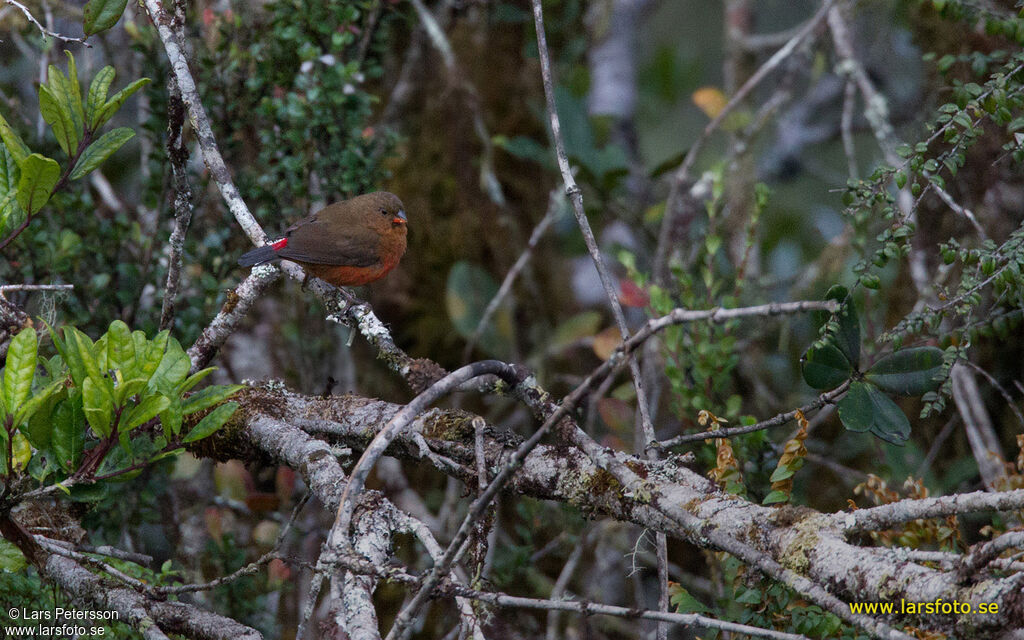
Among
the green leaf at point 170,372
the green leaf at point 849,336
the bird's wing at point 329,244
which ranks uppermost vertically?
the bird's wing at point 329,244

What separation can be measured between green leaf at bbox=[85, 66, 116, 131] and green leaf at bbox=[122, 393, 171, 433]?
82 cm

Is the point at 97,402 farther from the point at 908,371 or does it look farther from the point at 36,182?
the point at 908,371

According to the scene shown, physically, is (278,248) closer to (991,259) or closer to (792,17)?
(991,259)

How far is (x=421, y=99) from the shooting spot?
5.33 meters

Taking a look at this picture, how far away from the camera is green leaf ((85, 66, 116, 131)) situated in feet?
7.30

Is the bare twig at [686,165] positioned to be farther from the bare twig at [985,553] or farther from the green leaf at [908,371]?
the bare twig at [985,553]

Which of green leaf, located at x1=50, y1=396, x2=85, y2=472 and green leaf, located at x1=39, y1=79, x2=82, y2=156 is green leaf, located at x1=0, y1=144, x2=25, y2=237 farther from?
green leaf, located at x1=50, y1=396, x2=85, y2=472

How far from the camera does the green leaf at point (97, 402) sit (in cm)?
184

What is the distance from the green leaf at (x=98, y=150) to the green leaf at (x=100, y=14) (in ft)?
0.93

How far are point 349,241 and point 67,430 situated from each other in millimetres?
1878

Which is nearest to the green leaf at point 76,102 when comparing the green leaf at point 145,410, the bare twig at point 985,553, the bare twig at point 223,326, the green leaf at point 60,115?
the green leaf at point 60,115

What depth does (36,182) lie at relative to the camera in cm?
215

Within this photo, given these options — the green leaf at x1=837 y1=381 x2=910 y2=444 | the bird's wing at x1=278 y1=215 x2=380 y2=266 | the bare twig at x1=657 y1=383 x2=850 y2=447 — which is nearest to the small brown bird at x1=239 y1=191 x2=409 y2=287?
the bird's wing at x1=278 y1=215 x2=380 y2=266

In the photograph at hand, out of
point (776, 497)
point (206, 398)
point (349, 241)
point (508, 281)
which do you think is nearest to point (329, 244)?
point (349, 241)
